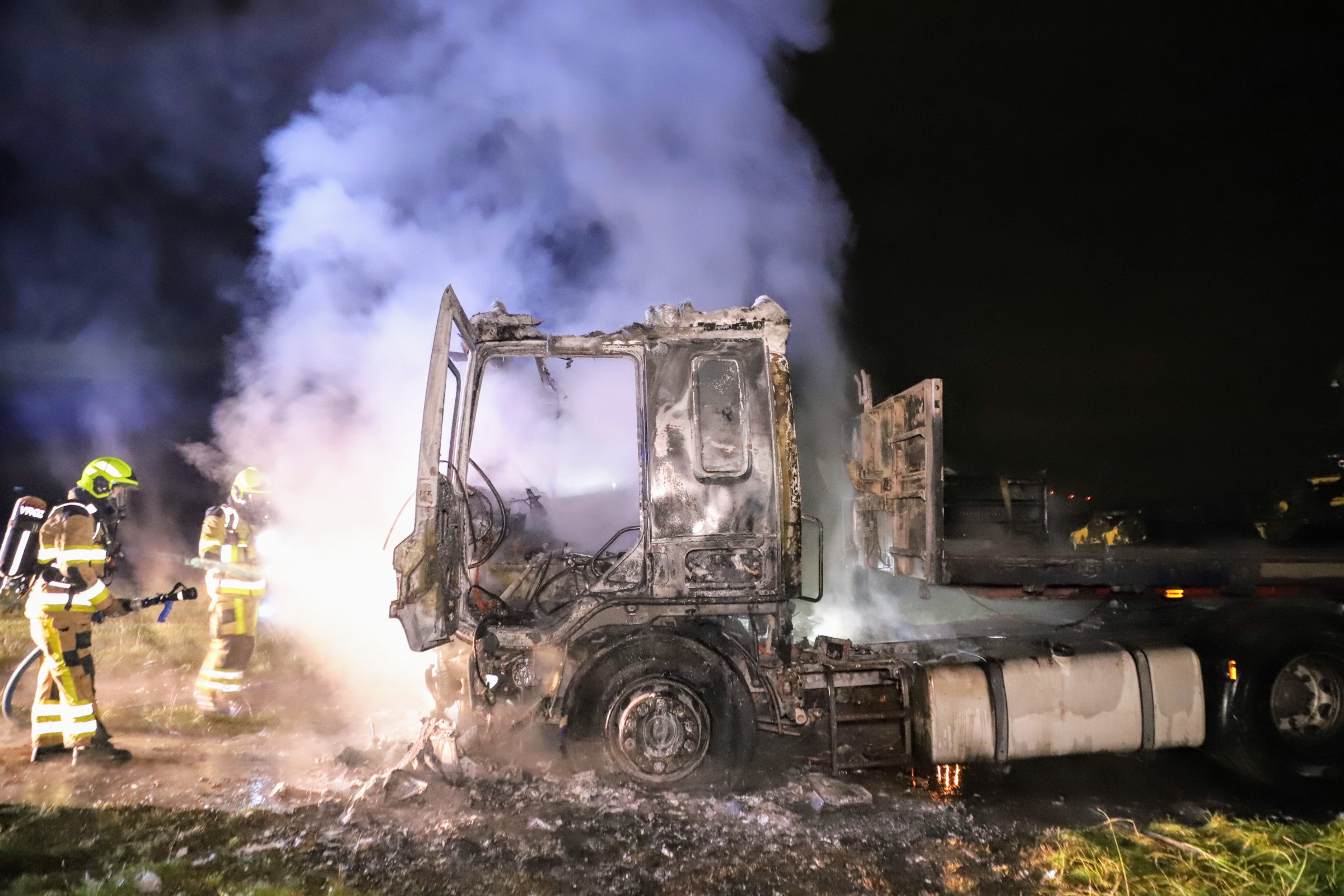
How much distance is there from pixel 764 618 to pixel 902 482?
1.45 meters

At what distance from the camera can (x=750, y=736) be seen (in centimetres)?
440

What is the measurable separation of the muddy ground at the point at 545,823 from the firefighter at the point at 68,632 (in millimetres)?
212

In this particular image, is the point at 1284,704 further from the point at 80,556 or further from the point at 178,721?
the point at 80,556

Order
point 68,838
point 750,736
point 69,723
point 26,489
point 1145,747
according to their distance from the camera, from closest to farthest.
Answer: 1. point 68,838
2. point 750,736
3. point 1145,747
4. point 69,723
5. point 26,489

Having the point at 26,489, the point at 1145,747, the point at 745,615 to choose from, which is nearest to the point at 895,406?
the point at 745,615

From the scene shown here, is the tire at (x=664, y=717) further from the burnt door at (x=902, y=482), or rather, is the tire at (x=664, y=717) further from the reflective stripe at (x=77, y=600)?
the reflective stripe at (x=77, y=600)

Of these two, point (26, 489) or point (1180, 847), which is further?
point (26, 489)

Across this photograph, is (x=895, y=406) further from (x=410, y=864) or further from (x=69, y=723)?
(x=69, y=723)

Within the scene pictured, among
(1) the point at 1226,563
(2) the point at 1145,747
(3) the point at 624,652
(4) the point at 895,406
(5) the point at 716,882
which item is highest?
(4) the point at 895,406

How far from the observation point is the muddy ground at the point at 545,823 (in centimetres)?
348

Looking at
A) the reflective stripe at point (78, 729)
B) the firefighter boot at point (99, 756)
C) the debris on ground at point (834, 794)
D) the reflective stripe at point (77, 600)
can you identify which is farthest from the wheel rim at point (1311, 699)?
the reflective stripe at point (77, 600)

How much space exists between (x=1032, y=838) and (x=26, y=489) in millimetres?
33463

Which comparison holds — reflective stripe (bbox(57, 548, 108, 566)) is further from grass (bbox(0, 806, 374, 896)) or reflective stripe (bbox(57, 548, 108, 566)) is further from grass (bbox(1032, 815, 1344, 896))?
grass (bbox(1032, 815, 1344, 896))

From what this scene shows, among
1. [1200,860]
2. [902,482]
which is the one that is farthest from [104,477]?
[1200,860]
